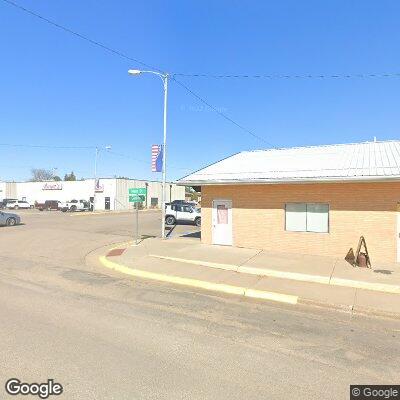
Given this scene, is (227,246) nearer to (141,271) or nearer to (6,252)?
(141,271)

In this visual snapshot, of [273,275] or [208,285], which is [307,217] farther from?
[208,285]

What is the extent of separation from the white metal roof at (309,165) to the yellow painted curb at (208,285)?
5.44 metres

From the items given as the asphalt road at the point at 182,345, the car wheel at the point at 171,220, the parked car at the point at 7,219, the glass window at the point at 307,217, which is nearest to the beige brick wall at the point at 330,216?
the glass window at the point at 307,217

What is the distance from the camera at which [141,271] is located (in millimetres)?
10336

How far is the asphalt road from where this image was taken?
4055mm

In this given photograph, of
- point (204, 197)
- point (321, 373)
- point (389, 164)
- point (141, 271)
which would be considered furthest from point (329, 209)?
point (321, 373)

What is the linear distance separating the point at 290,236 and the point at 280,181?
7.21 ft

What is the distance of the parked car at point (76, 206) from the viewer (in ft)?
178

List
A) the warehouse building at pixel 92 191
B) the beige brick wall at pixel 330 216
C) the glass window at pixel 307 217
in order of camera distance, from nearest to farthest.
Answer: the beige brick wall at pixel 330 216, the glass window at pixel 307 217, the warehouse building at pixel 92 191

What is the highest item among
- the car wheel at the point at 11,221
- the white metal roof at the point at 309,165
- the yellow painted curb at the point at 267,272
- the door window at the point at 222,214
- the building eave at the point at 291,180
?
the white metal roof at the point at 309,165

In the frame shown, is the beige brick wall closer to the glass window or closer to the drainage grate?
the glass window

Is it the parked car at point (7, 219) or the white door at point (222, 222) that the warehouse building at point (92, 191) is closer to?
the parked car at point (7, 219)

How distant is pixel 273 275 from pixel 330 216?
13.4 feet

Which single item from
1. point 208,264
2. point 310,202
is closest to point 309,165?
point 310,202
